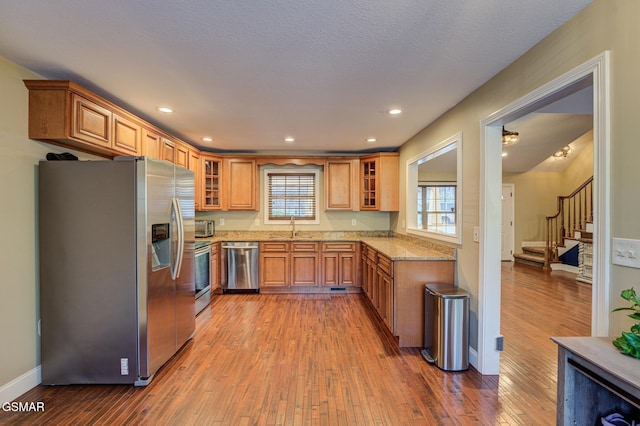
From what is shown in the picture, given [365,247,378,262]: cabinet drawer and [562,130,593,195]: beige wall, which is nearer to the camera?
[365,247,378,262]: cabinet drawer

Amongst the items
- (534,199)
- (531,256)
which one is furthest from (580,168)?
(531,256)

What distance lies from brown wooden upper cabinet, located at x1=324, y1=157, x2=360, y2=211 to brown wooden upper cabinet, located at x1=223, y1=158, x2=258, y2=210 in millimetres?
1287

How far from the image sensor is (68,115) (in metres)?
2.21

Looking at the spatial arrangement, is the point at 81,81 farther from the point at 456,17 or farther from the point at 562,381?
the point at 562,381

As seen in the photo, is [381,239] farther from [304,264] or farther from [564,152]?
[564,152]

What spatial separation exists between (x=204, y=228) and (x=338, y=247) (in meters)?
2.30

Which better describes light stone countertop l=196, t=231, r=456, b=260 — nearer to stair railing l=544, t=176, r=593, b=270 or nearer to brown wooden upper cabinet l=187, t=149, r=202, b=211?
brown wooden upper cabinet l=187, t=149, r=202, b=211

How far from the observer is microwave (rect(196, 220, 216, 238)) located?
484cm

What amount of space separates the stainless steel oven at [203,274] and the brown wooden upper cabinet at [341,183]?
213 centimetres

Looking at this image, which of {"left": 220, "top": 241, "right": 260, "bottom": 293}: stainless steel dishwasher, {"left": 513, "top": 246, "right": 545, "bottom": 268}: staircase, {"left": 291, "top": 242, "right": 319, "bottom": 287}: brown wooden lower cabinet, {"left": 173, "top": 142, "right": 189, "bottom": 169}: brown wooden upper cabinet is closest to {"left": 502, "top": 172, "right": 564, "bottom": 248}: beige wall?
{"left": 513, "top": 246, "right": 545, "bottom": 268}: staircase

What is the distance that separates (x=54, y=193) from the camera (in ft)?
7.31

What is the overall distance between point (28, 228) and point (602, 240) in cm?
372

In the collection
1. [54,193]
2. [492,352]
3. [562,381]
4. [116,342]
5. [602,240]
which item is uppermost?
[54,193]

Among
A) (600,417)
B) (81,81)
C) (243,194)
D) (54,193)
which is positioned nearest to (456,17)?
(600,417)
